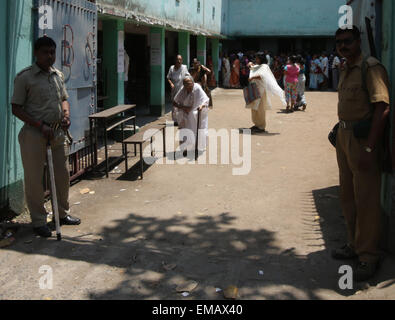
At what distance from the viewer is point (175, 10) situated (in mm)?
15750

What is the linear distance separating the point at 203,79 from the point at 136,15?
2.72 metres

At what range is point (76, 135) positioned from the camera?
24.0 ft

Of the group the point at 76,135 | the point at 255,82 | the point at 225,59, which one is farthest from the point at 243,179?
the point at 225,59

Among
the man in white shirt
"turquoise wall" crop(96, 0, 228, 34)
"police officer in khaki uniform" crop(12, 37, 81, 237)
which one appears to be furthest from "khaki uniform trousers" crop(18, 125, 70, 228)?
the man in white shirt

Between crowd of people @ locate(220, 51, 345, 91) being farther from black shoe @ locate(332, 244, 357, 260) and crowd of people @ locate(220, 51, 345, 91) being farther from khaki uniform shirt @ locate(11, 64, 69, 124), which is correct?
khaki uniform shirt @ locate(11, 64, 69, 124)

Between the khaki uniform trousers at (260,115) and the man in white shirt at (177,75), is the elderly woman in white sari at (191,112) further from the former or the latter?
the man in white shirt at (177,75)

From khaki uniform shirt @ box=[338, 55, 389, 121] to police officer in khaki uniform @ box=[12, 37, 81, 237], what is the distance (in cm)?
278

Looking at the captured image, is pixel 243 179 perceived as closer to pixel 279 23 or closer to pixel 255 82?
pixel 255 82

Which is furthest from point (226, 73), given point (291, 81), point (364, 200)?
point (364, 200)

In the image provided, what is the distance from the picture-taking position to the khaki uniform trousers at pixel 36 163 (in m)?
4.91

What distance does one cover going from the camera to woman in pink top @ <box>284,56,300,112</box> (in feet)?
49.1

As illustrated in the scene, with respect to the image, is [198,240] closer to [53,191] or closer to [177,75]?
[53,191]

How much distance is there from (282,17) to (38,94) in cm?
Answer: 2624

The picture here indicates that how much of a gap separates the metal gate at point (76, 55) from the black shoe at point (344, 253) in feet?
12.9
